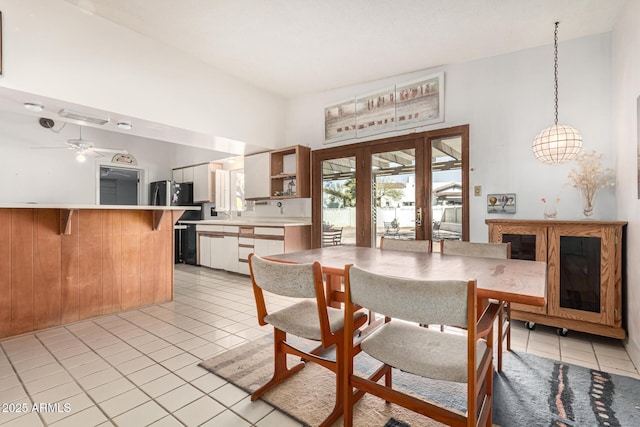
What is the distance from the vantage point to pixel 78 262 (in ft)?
9.98

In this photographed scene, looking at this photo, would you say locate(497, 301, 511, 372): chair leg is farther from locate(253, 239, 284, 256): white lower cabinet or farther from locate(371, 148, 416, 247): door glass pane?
Answer: locate(253, 239, 284, 256): white lower cabinet

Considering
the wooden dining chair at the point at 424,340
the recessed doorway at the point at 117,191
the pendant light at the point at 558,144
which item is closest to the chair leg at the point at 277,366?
the wooden dining chair at the point at 424,340

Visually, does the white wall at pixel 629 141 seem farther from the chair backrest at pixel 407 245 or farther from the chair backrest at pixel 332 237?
Answer: the chair backrest at pixel 332 237

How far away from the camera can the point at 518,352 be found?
2.36 metres

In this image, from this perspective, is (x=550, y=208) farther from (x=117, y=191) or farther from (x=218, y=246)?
(x=117, y=191)

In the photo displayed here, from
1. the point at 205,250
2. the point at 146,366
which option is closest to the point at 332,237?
the point at 205,250

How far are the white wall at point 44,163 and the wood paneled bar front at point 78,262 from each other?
3.38 m

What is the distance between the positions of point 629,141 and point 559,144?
0.45 m

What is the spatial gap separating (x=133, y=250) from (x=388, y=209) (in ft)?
10.8

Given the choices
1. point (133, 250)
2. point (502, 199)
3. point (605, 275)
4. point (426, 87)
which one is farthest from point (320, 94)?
point (605, 275)

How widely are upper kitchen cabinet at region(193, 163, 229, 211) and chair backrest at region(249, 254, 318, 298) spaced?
16.6ft

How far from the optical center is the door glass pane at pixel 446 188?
3734mm

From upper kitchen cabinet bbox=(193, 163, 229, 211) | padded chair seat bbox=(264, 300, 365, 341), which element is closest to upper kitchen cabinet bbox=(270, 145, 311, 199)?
upper kitchen cabinet bbox=(193, 163, 229, 211)

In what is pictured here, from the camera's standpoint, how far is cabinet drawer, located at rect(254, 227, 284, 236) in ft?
15.1
